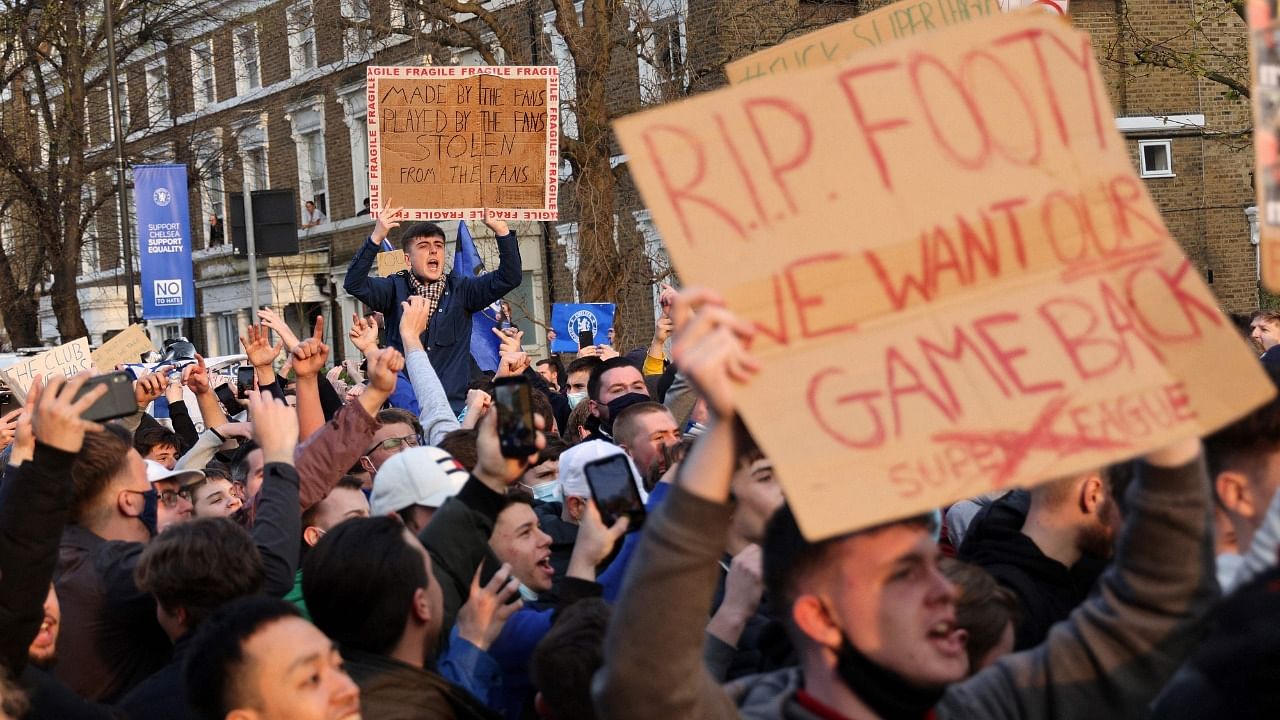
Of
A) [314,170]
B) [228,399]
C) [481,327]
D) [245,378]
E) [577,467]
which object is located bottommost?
[228,399]

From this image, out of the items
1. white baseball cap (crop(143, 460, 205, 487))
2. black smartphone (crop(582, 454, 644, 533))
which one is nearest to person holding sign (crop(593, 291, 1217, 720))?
black smartphone (crop(582, 454, 644, 533))

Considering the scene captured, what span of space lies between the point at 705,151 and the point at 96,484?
9.22 ft

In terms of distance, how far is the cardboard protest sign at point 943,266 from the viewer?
231 centimetres

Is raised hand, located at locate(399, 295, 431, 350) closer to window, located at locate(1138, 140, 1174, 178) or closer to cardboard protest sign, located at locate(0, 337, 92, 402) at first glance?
cardboard protest sign, located at locate(0, 337, 92, 402)

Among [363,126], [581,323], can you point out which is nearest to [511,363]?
[581,323]

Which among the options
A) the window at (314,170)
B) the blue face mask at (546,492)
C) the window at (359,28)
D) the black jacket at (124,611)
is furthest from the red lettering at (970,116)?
the window at (314,170)

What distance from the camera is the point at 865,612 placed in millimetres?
2568

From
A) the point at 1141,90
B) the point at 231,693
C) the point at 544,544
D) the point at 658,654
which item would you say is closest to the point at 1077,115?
the point at 658,654

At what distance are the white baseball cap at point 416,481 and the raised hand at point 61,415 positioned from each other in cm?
98

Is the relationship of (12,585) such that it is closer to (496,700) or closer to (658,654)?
(496,700)

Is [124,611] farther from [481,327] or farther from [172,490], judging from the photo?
[481,327]

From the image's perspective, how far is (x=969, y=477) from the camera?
2277mm

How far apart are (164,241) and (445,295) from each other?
549 inches

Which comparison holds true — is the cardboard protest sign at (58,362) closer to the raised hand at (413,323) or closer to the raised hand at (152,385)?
the raised hand at (152,385)
